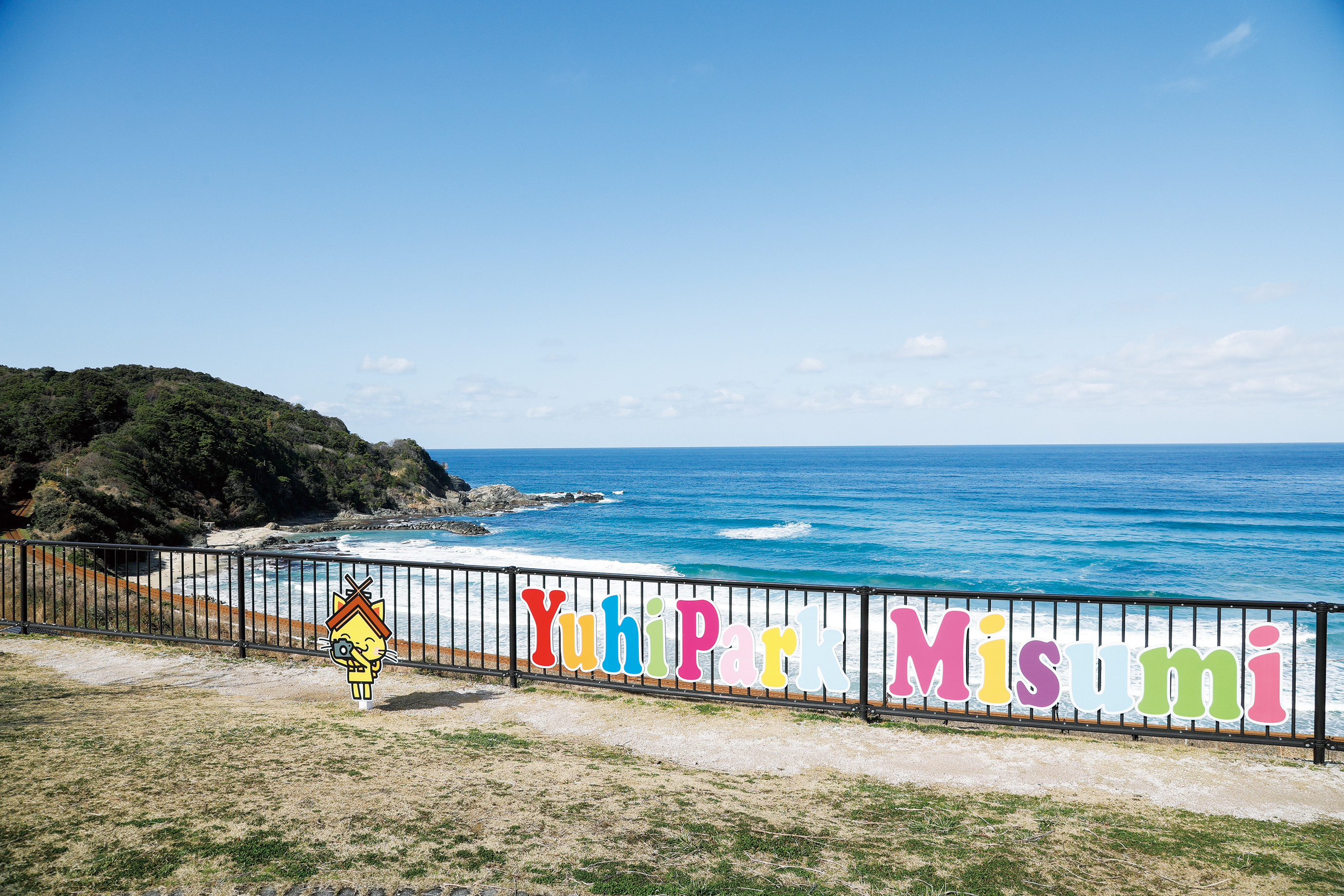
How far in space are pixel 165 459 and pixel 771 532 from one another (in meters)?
→ 36.8

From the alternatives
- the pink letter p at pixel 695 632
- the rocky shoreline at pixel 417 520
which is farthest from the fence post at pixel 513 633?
the rocky shoreline at pixel 417 520

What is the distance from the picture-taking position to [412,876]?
3.73 metres

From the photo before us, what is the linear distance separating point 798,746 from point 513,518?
54590mm

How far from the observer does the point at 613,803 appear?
487 centimetres

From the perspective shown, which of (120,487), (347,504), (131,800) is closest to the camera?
(131,800)

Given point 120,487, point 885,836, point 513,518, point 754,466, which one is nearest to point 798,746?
point 885,836

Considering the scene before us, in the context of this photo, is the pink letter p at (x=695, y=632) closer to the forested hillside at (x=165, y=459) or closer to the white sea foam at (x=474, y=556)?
the white sea foam at (x=474, y=556)

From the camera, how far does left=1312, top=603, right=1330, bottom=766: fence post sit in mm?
6164

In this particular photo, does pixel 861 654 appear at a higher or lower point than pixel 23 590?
lower

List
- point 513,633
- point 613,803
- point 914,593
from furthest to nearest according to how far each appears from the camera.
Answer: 1. point 513,633
2. point 914,593
3. point 613,803

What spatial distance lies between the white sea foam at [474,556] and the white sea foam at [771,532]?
1009 cm

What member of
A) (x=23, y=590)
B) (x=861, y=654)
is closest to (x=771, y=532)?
(x=861, y=654)

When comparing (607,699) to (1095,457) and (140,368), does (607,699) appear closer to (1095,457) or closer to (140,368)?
(140,368)

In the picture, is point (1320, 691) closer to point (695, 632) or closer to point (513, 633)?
point (695, 632)
